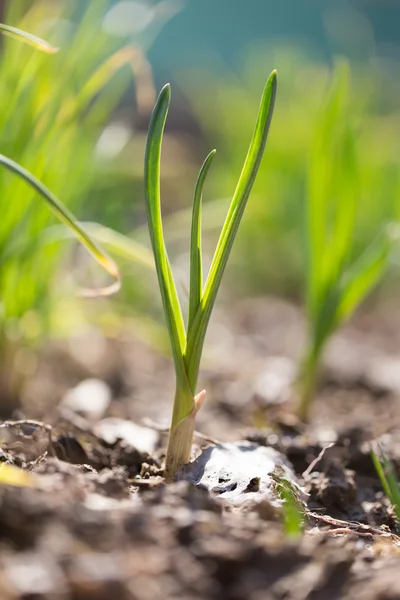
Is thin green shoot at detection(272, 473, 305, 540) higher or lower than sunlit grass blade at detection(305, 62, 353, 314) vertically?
lower

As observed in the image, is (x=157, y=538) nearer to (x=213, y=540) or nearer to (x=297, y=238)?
(x=213, y=540)

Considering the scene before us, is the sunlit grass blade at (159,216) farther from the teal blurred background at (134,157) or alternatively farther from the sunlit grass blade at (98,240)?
the sunlit grass blade at (98,240)

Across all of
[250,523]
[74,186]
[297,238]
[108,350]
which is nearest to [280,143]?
→ [297,238]

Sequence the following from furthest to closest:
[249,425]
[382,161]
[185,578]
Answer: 1. [382,161]
2. [249,425]
3. [185,578]

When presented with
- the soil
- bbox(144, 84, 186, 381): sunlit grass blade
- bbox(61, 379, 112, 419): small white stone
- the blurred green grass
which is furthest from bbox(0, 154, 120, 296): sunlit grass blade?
the blurred green grass

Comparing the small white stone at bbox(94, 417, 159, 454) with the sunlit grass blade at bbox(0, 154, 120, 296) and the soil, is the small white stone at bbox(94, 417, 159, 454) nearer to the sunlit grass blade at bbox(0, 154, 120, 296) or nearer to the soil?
the soil

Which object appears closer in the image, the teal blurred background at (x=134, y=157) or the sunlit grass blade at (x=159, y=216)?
the sunlit grass blade at (x=159, y=216)

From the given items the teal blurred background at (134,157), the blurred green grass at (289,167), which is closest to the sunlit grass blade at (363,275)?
the teal blurred background at (134,157)
